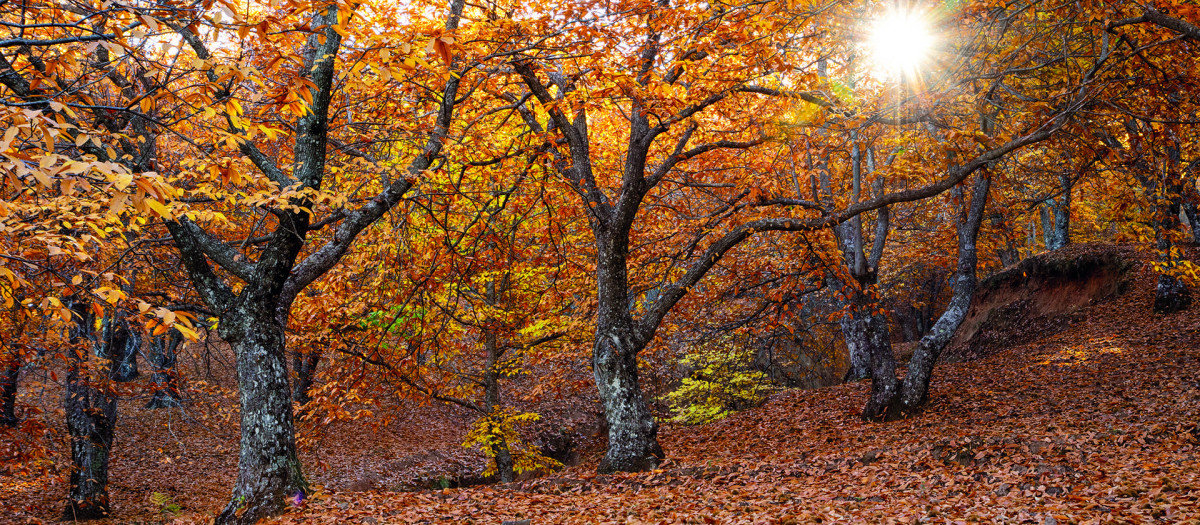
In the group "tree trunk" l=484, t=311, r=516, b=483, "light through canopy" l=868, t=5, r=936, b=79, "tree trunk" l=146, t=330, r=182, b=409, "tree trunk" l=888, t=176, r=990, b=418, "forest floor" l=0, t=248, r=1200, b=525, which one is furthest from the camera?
"tree trunk" l=484, t=311, r=516, b=483

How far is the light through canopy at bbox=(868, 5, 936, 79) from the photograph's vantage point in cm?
841

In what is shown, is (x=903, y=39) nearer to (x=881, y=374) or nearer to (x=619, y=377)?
(x=881, y=374)

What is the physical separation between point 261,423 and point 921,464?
715 cm

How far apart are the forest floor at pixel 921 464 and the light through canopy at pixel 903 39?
5.12m

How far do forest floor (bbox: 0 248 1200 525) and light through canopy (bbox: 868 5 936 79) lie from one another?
202 inches

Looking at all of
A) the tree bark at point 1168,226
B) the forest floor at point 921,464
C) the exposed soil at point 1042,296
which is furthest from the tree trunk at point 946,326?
the exposed soil at point 1042,296

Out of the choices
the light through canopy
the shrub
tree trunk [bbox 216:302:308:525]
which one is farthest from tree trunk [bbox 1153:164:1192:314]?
tree trunk [bbox 216:302:308:525]

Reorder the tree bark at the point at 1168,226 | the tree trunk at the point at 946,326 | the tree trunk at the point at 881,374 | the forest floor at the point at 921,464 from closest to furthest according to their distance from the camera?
the forest floor at the point at 921,464, the tree bark at the point at 1168,226, the tree trunk at the point at 946,326, the tree trunk at the point at 881,374

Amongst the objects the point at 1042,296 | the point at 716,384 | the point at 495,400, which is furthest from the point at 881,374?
Result: the point at 1042,296

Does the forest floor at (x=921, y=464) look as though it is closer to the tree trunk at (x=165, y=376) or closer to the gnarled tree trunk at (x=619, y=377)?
the gnarled tree trunk at (x=619, y=377)

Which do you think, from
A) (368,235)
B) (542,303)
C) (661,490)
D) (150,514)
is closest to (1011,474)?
(661,490)

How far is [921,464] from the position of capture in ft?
24.8

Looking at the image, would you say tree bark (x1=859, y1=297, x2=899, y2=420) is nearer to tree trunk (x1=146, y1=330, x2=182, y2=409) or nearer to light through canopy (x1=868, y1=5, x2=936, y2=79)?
light through canopy (x1=868, y1=5, x2=936, y2=79)

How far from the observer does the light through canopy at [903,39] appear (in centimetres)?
841
